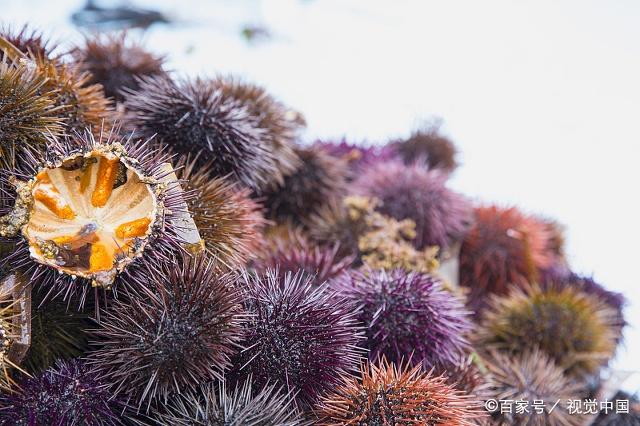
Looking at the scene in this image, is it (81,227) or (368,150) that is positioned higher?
(368,150)

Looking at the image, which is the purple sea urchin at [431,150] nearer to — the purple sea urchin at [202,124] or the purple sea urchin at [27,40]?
the purple sea urchin at [202,124]

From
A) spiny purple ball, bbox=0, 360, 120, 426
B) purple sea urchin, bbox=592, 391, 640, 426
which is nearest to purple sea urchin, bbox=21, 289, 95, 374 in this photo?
spiny purple ball, bbox=0, 360, 120, 426

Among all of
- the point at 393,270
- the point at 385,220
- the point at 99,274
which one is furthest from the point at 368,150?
the point at 99,274

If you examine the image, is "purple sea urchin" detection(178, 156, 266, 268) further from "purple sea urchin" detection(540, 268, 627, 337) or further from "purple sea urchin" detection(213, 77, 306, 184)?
"purple sea urchin" detection(540, 268, 627, 337)

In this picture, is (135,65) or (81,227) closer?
(81,227)

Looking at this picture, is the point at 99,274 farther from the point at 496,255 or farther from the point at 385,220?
the point at 496,255

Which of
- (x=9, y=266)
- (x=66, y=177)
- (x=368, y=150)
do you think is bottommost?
(x=9, y=266)
